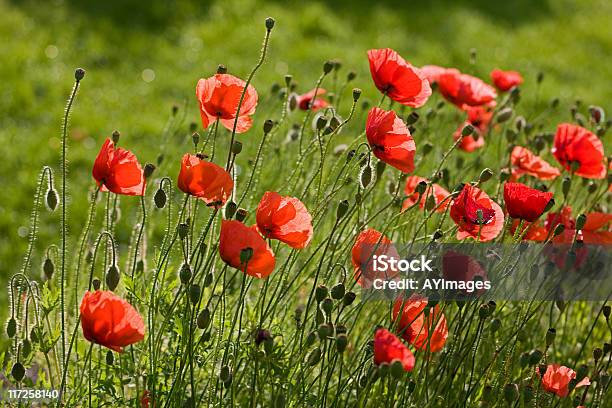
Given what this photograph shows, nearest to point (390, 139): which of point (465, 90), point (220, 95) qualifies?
point (220, 95)

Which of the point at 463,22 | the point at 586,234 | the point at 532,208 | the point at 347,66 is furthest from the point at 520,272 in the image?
the point at 463,22

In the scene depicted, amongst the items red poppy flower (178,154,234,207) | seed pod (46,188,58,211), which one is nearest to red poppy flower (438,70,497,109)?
red poppy flower (178,154,234,207)

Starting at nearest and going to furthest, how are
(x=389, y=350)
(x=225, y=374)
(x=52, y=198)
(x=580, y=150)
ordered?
(x=389, y=350) < (x=225, y=374) < (x=52, y=198) < (x=580, y=150)

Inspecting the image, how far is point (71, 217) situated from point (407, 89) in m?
2.37

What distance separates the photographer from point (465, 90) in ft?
9.37

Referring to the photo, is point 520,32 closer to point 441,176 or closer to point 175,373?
point 441,176

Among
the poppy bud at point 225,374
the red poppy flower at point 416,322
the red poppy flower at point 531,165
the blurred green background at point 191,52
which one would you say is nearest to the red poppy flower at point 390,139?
the red poppy flower at point 416,322

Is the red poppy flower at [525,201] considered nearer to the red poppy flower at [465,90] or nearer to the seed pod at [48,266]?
the red poppy flower at [465,90]

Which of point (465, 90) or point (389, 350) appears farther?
point (465, 90)

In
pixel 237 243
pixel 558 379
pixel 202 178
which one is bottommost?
pixel 558 379

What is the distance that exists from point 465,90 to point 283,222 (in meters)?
1.10

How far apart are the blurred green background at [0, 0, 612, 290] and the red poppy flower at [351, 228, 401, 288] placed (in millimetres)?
2424

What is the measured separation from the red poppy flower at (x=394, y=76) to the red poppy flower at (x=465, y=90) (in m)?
0.57

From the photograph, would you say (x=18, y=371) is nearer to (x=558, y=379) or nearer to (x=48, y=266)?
(x=48, y=266)
